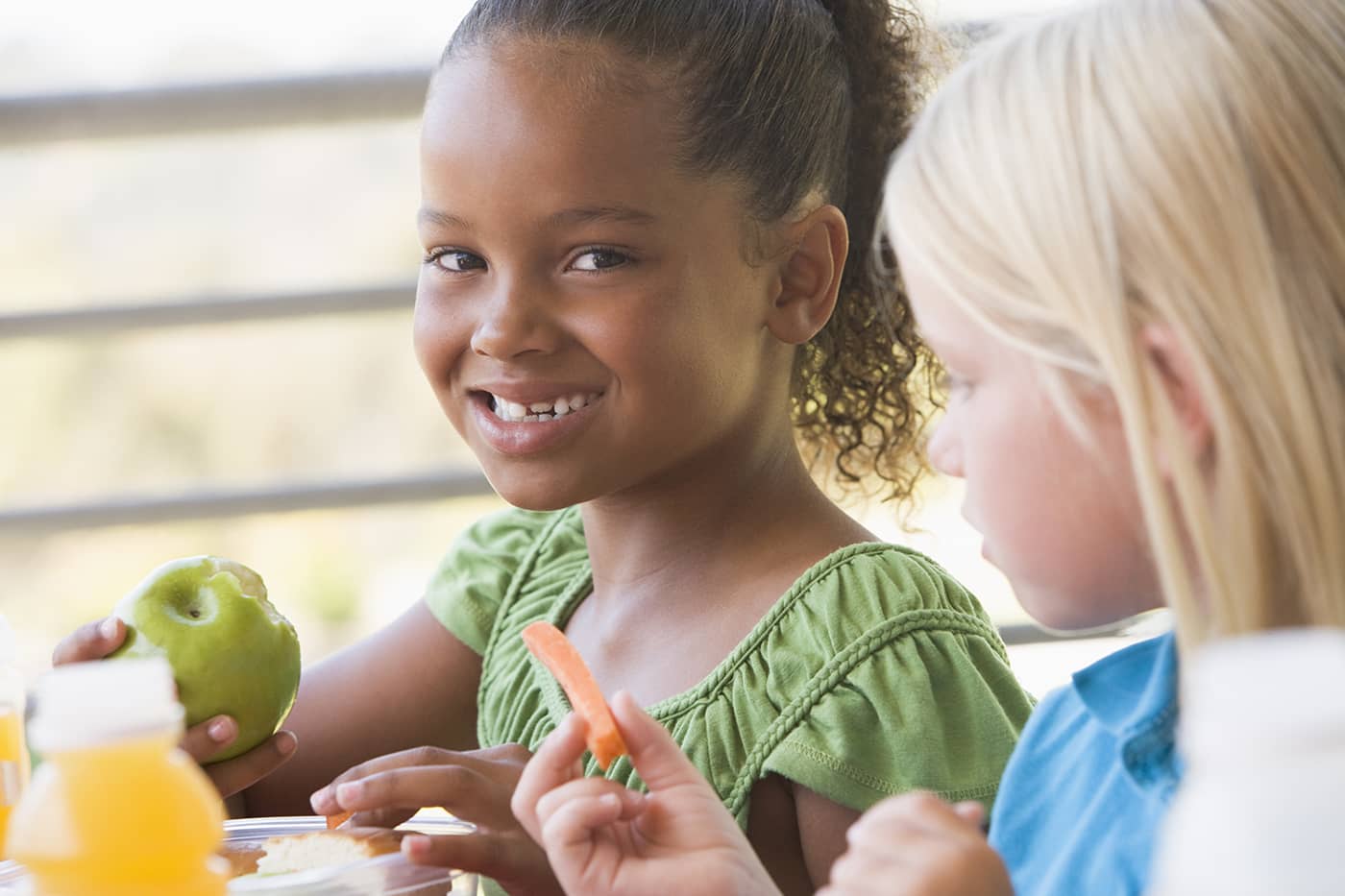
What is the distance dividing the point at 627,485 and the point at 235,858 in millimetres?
544

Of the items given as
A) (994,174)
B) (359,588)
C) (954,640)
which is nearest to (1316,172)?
(994,174)

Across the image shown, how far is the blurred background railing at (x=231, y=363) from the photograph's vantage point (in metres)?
2.33

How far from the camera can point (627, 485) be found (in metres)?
1.36

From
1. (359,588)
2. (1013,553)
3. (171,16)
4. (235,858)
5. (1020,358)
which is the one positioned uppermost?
(171,16)

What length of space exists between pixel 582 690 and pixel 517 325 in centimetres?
43

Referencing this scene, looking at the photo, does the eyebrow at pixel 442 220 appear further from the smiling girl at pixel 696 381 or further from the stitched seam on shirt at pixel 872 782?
the stitched seam on shirt at pixel 872 782

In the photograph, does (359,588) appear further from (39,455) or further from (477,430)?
(477,430)

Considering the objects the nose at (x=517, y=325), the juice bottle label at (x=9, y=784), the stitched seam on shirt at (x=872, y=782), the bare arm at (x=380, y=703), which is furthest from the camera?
the bare arm at (x=380, y=703)

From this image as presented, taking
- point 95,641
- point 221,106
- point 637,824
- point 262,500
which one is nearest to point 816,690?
point 637,824

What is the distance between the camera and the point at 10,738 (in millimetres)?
935

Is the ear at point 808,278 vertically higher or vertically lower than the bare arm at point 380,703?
higher

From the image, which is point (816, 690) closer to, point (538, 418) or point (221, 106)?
point (538, 418)

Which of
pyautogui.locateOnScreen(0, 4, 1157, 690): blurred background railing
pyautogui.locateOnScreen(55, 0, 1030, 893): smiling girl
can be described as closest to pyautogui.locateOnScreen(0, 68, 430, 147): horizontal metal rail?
pyautogui.locateOnScreen(0, 4, 1157, 690): blurred background railing

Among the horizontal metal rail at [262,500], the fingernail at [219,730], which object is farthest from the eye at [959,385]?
the horizontal metal rail at [262,500]
